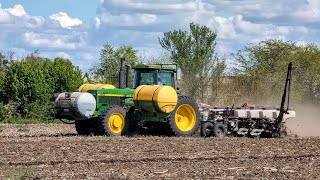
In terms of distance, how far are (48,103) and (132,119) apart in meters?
20.6

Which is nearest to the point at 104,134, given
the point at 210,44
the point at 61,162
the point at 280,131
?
the point at 280,131

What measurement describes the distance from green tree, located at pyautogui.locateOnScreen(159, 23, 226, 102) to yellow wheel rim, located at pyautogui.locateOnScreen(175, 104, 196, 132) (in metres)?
21.5

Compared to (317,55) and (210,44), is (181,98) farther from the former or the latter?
(317,55)

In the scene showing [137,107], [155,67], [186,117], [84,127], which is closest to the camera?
[137,107]

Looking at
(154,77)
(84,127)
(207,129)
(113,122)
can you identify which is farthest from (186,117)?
(84,127)

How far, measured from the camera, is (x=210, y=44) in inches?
1970

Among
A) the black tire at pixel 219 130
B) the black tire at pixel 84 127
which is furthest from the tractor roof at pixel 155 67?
the black tire at pixel 84 127

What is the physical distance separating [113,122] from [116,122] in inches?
4.0

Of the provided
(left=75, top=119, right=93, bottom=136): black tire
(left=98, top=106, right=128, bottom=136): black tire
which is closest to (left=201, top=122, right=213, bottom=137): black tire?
(left=98, top=106, right=128, bottom=136): black tire

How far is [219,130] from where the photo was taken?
76.2 feet

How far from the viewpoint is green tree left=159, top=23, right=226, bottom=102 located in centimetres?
4603

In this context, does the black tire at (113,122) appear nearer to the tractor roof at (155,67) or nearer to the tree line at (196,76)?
the tractor roof at (155,67)

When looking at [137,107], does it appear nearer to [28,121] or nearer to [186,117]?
[186,117]

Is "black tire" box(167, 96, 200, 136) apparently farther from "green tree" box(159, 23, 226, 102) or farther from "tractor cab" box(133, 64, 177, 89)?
"green tree" box(159, 23, 226, 102)
